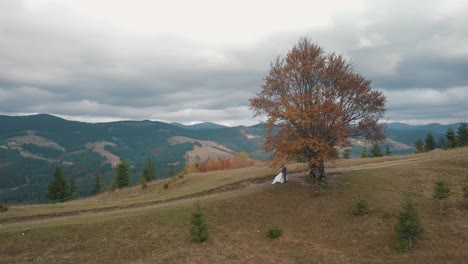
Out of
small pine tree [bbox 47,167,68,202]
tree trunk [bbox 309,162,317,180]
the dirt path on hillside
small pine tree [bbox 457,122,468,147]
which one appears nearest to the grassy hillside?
the dirt path on hillside

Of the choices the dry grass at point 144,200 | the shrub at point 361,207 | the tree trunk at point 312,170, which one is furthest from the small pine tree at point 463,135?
the shrub at point 361,207

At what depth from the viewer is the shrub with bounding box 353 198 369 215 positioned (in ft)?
105

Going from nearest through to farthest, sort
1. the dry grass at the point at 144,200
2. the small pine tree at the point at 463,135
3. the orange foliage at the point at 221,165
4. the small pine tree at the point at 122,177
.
Result: the dry grass at the point at 144,200, the small pine tree at the point at 122,177, the small pine tree at the point at 463,135, the orange foliage at the point at 221,165

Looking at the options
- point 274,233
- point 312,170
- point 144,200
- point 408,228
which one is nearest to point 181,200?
point 144,200

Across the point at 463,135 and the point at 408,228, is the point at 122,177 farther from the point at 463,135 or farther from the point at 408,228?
the point at 463,135

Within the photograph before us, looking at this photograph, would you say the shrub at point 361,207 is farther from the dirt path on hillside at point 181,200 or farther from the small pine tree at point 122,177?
the small pine tree at point 122,177

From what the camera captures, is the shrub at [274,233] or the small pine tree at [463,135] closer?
the shrub at [274,233]

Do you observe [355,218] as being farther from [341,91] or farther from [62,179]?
[62,179]

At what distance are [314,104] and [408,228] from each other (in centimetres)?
1517

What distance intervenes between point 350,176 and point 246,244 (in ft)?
59.8

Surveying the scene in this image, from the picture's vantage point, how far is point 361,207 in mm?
32156

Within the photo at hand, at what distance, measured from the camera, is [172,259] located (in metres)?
26.6

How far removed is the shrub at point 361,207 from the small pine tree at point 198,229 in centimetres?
1373

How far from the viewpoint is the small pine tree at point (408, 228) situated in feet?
87.5
